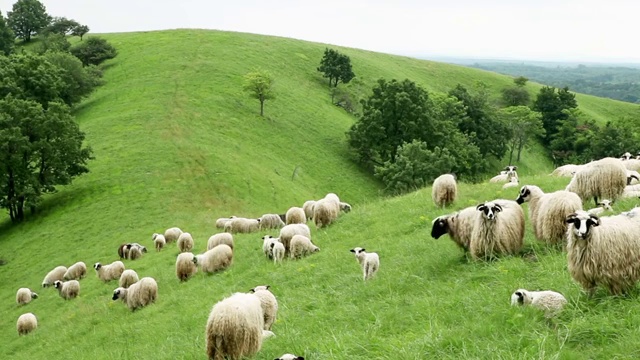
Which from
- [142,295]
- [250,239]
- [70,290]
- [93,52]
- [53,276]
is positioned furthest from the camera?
[93,52]

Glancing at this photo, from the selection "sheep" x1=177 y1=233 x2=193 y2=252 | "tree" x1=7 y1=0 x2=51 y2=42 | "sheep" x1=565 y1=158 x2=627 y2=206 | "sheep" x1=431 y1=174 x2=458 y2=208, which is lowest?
"sheep" x1=177 y1=233 x2=193 y2=252

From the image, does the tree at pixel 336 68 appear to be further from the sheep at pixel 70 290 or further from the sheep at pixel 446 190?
the sheep at pixel 446 190

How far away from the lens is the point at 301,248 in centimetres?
1686

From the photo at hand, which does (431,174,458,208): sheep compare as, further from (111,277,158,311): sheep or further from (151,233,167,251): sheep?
(151,233,167,251): sheep

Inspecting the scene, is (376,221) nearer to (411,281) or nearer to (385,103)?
(411,281)

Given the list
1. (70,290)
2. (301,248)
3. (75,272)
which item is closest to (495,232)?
(301,248)

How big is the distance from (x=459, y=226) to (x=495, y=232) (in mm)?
1188

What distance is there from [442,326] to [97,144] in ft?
167

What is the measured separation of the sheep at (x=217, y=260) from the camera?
1888 centimetres

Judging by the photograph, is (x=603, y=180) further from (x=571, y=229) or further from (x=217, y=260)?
(x=217, y=260)

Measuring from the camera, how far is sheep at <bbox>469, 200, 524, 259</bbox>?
32.9ft

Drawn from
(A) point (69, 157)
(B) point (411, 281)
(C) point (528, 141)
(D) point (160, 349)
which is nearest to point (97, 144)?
(A) point (69, 157)

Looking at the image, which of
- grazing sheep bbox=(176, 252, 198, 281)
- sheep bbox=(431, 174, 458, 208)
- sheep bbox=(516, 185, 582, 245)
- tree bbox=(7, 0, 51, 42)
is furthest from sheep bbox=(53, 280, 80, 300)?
tree bbox=(7, 0, 51, 42)

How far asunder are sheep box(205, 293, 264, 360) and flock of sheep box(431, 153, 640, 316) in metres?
4.42
